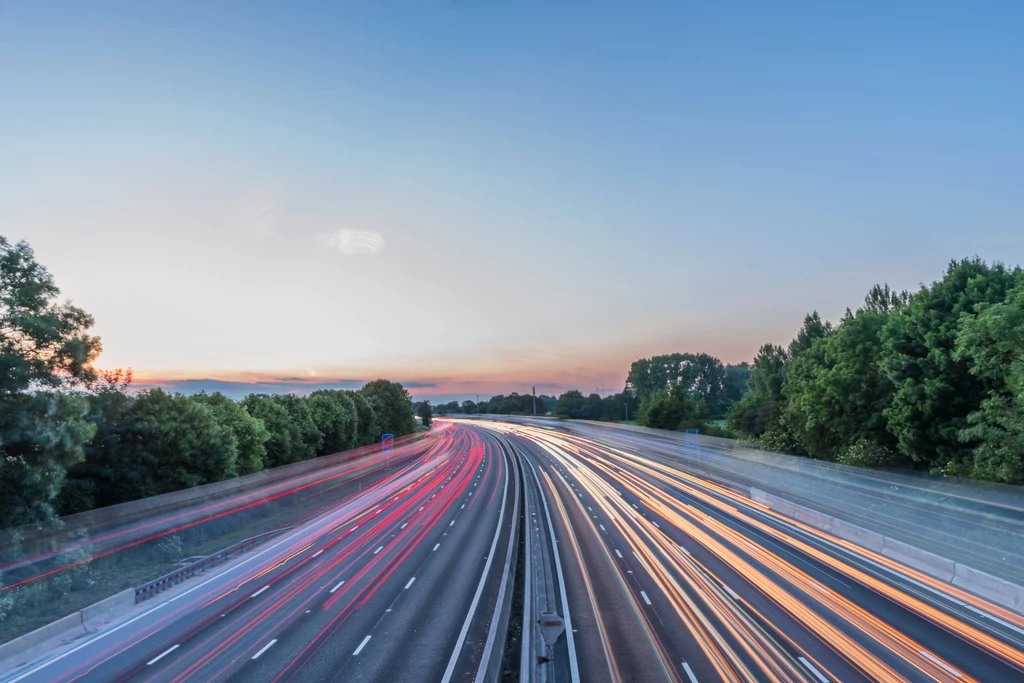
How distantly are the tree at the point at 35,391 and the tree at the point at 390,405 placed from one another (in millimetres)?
65703

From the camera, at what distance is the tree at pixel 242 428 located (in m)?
43.5

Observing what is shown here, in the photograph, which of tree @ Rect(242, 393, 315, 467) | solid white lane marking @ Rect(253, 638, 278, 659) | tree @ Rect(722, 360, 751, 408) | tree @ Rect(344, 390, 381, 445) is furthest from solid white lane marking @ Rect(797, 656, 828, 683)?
tree @ Rect(722, 360, 751, 408)

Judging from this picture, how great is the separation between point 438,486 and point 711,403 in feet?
449

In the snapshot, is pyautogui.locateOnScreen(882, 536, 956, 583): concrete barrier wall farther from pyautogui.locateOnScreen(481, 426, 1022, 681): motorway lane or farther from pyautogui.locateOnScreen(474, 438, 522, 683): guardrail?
pyautogui.locateOnScreen(474, 438, 522, 683): guardrail

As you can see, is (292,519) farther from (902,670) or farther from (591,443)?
(591,443)

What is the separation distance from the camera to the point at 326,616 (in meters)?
20.2

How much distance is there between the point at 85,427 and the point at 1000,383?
1910 inches

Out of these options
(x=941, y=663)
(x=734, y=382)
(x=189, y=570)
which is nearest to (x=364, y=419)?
(x=189, y=570)

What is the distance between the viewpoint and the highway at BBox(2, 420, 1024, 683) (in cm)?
1536

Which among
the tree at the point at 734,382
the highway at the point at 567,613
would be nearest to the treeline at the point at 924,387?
the highway at the point at 567,613

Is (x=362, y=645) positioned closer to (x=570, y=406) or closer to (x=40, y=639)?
(x=40, y=639)

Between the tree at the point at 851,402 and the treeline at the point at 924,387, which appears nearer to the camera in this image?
the treeline at the point at 924,387

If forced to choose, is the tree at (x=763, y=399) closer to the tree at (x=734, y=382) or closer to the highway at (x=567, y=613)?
the highway at (x=567, y=613)

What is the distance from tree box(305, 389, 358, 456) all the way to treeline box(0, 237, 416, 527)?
6.11m
